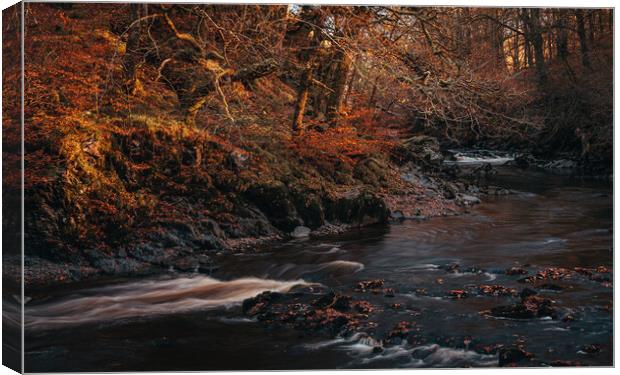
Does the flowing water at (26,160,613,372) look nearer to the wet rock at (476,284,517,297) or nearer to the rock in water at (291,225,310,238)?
the wet rock at (476,284,517,297)

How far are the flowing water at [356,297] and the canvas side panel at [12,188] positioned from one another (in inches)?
6.8

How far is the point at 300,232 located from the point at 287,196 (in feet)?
2.41

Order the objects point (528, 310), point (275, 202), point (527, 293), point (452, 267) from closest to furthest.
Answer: point (528, 310)
point (527, 293)
point (452, 267)
point (275, 202)

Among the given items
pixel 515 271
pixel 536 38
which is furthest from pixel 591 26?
pixel 515 271

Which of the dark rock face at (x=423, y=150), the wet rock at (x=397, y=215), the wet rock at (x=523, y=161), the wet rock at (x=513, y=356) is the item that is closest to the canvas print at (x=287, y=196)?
the wet rock at (x=513, y=356)

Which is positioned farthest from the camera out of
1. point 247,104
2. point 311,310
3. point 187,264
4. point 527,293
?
point 247,104

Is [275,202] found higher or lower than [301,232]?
higher

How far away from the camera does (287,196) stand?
26.1 feet

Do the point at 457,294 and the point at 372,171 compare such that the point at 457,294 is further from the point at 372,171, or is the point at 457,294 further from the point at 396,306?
the point at 372,171

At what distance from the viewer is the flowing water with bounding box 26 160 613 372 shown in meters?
4.79

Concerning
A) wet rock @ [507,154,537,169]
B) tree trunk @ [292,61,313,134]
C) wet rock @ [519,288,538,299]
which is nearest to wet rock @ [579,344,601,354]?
wet rock @ [519,288,538,299]

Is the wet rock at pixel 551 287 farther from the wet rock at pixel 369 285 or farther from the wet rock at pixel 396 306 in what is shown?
the wet rock at pixel 369 285

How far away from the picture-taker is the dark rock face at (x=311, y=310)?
5066 mm

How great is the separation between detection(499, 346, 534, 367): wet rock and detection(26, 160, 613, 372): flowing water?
53mm
